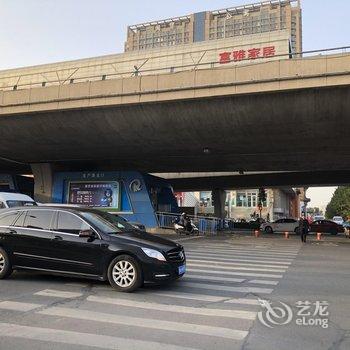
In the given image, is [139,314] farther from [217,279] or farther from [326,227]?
[326,227]

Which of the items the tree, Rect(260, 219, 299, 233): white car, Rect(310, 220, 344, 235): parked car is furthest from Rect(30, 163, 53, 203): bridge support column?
the tree

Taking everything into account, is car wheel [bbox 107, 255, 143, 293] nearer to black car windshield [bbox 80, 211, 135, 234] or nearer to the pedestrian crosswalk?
the pedestrian crosswalk

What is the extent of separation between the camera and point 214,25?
7388 cm

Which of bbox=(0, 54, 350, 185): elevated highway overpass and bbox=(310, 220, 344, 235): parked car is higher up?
bbox=(0, 54, 350, 185): elevated highway overpass

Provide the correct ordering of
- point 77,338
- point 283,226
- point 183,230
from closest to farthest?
Result: 1. point 77,338
2. point 183,230
3. point 283,226

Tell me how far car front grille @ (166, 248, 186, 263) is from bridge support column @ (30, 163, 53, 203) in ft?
99.6

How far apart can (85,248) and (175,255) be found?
5.57 ft

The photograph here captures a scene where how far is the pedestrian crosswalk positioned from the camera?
18.1ft

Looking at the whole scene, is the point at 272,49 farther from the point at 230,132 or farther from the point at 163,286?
the point at 163,286

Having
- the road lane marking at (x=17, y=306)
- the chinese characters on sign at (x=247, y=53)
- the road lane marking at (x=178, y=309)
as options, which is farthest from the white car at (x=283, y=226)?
the road lane marking at (x=17, y=306)

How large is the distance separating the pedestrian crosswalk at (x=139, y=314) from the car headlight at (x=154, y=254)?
0.66 m

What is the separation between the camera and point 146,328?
6031mm

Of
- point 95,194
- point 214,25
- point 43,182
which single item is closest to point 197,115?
point 95,194

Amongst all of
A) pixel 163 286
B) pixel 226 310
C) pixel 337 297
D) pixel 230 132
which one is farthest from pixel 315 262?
pixel 230 132
